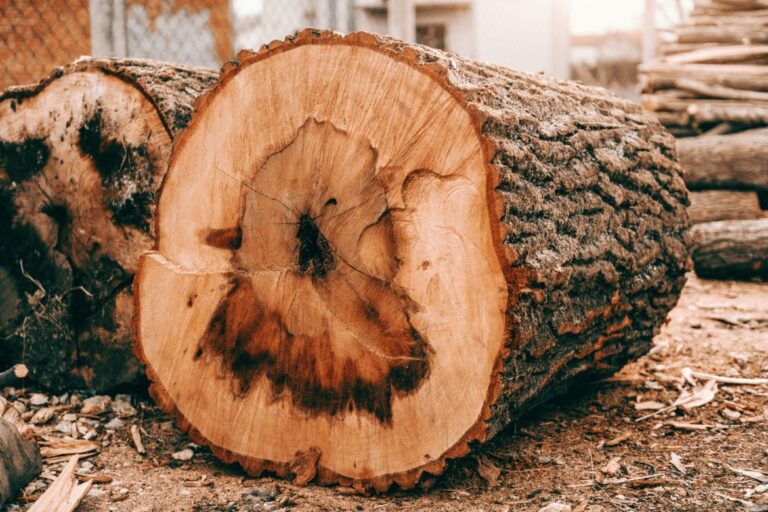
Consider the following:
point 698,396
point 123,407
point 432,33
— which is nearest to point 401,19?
point 432,33

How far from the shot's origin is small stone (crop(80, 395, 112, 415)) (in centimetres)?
264

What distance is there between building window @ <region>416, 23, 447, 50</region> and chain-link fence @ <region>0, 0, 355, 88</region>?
100 centimetres

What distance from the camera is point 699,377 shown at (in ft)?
10.1

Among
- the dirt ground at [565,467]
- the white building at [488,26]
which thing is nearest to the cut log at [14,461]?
the dirt ground at [565,467]

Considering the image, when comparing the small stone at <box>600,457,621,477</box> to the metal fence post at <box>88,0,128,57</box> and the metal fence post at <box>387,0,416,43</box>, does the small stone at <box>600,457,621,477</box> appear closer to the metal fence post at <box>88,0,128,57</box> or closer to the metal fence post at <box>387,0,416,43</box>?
the metal fence post at <box>88,0,128,57</box>

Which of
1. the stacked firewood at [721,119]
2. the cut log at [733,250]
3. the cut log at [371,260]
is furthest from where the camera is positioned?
the stacked firewood at [721,119]

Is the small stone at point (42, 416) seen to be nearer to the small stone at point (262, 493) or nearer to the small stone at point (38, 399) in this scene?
the small stone at point (38, 399)

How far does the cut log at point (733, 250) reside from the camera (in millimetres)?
5051

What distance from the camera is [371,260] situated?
200 cm

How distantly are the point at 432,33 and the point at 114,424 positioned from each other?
6.86 m

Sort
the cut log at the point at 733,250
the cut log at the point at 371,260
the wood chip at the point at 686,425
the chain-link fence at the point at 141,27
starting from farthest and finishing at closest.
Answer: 1. the chain-link fence at the point at 141,27
2. the cut log at the point at 733,250
3. the wood chip at the point at 686,425
4. the cut log at the point at 371,260

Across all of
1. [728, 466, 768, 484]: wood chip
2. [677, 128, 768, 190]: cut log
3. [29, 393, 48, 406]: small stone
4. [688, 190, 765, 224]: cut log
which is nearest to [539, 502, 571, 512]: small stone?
[728, 466, 768, 484]: wood chip

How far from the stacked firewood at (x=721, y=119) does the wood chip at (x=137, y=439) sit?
3.96m

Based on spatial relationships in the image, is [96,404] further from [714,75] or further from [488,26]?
[488,26]
